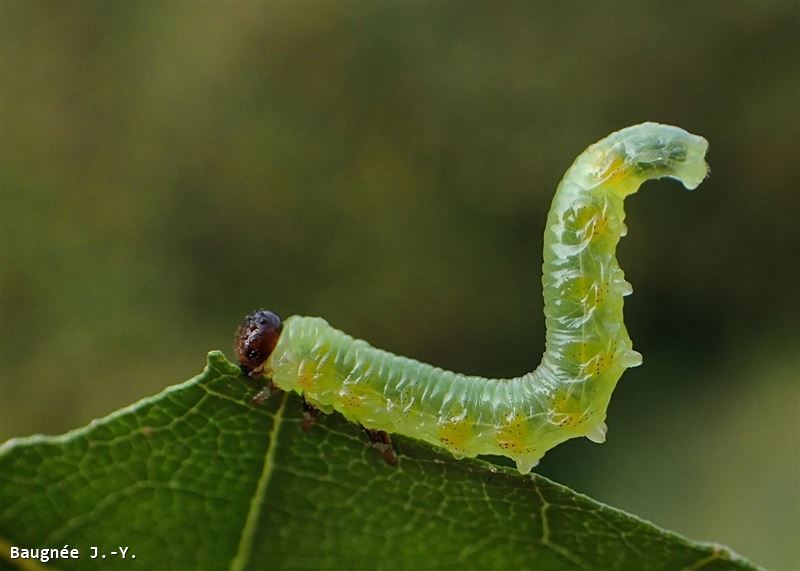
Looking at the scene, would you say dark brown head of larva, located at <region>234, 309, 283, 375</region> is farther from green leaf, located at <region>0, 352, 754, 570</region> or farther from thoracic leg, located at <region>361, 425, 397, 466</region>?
thoracic leg, located at <region>361, 425, 397, 466</region>

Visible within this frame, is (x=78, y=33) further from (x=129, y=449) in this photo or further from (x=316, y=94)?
(x=129, y=449)

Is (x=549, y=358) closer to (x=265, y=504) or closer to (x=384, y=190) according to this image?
(x=265, y=504)

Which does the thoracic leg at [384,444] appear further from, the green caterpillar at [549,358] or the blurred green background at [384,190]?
the blurred green background at [384,190]

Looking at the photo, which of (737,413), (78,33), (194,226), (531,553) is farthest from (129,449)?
(78,33)

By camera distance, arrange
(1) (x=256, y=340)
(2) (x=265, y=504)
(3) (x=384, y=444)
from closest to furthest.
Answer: (2) (x=265, y=504), (3) (x=384, y=444), (1) (x=256, y=340)

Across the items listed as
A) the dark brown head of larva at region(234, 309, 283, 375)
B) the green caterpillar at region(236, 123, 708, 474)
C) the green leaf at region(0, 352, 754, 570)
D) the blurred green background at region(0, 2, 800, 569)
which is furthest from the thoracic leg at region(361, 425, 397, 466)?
the blurred green background at region(0, 2, 800, 569)

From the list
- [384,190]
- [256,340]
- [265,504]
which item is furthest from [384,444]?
[384,190]

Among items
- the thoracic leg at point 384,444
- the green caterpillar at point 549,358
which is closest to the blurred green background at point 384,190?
the green caterpillar at point 549,358
